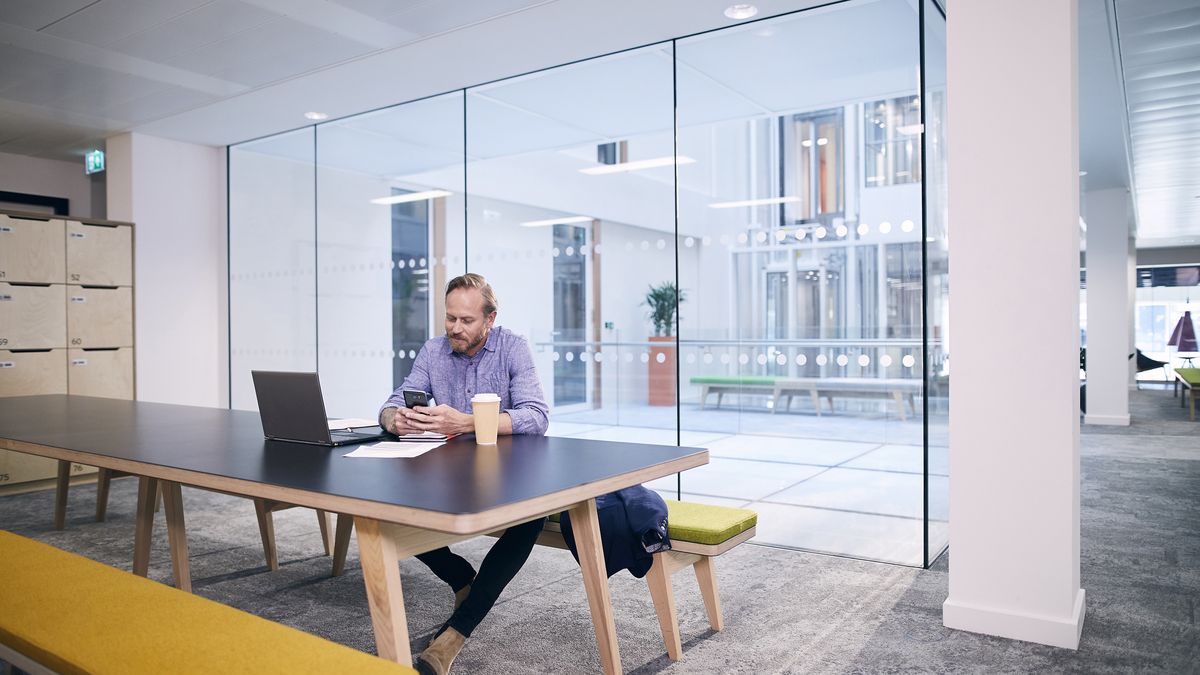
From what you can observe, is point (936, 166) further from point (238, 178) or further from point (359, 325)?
point (238, 178)

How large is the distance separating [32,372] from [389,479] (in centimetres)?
509

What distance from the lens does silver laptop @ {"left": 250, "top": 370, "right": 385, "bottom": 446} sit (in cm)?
257

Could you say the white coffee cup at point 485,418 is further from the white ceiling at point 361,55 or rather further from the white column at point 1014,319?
the white ceiling at point 361,55

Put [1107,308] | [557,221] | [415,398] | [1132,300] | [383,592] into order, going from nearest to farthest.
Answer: [383,592] < [415,398] < [557,221] < [1107,308] < [1132,300]

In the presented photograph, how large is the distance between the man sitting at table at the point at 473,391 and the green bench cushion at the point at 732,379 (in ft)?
5.50

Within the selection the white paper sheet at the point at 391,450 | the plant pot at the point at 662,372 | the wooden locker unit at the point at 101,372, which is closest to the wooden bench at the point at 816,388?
the plant pot at the point at 662,372

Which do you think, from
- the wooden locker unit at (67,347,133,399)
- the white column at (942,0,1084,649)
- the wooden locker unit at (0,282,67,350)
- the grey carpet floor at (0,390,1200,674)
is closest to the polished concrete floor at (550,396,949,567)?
the grey carpet floor at (0,390,1200,674)

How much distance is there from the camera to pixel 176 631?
1688 millimetres

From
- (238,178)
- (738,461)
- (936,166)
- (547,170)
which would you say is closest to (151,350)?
(238,178)

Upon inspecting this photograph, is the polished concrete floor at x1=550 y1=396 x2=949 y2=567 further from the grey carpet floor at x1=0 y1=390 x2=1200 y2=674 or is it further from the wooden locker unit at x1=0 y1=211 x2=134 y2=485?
the wooden locker unit at x1=0 y1=211 x2=134 y2=485

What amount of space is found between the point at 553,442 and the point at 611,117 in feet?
8.98

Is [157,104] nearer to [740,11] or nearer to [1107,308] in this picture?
Answer: [740,11]

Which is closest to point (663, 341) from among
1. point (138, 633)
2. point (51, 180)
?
point (138, 633)

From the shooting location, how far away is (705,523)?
2684 millimetres
